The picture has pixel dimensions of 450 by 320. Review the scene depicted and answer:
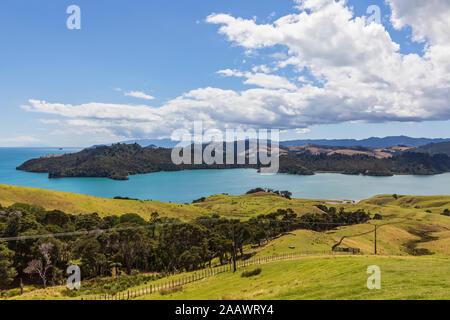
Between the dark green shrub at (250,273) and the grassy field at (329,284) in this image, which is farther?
the dark green shrub at (250,273)

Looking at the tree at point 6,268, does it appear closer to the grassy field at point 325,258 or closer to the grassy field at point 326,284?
the grassy field at point 325,258

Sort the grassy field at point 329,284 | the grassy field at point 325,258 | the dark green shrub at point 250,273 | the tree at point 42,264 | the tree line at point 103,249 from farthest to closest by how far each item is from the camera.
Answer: the tree line at point 103,249 → the tree at point 42,264 → the dark green shrub at point 250,273 → the grassy field at point 325,258 → the grassy field at point 329,284

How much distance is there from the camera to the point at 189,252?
54969mm

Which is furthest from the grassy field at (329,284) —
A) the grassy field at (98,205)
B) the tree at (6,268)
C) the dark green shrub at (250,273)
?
the grassy field at (98,205)

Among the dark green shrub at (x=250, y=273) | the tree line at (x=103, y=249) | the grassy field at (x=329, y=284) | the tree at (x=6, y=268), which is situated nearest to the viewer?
the grassy field at (x=329, y=284)

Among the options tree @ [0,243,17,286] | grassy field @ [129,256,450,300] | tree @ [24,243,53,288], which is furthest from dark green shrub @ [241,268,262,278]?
tree @ [0,243,17,286]

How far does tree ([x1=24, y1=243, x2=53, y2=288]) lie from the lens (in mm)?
45353

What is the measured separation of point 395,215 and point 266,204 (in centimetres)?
6855

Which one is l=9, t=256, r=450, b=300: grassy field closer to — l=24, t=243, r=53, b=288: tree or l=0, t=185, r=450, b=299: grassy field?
l=0, t=185, r=450, b=299: grassy field

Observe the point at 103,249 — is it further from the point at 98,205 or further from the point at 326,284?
the point at 98,205

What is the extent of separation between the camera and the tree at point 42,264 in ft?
149

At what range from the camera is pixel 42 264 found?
1871 inches

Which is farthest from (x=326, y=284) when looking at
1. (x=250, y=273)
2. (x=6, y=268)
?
(x=6, y=268)

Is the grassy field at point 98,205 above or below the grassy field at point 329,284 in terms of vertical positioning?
below
